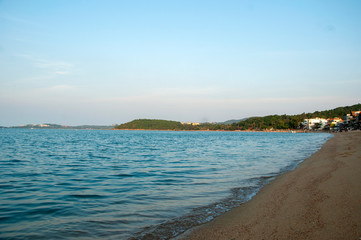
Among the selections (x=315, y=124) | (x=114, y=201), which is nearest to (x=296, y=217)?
(x=114, y=201)

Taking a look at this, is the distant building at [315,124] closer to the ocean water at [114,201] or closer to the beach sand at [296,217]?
the ocean water at [114,201]

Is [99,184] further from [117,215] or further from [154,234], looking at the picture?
[154,234]

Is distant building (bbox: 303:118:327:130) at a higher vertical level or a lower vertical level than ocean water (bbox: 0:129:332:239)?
higher

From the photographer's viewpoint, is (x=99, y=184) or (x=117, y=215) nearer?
(x=117, y=215)

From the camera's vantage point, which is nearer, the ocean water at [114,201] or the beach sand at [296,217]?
the beach sand at [296,217]

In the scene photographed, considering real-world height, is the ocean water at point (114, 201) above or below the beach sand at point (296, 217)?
below

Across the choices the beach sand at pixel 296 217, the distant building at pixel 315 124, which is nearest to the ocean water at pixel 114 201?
the beach sand at pixel 296 217

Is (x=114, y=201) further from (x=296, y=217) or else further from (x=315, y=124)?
(x=315, y=124)

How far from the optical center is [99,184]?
11742mm

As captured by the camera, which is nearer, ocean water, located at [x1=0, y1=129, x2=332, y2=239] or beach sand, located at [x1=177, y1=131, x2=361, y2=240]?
beach sand, located at [x1=177, y1=131, x2=361, y2=240]

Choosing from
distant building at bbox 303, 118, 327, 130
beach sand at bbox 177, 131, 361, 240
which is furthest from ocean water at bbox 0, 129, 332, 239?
distant building at bbox 303, 118, 327, 130

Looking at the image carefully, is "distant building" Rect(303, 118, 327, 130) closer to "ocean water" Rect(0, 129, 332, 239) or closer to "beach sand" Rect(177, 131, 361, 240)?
"ocean water" Rect(0, 129, 332, 239)

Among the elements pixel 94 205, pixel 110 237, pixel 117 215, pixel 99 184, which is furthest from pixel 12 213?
pixel 99 184

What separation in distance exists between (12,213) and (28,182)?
4.86 metres
